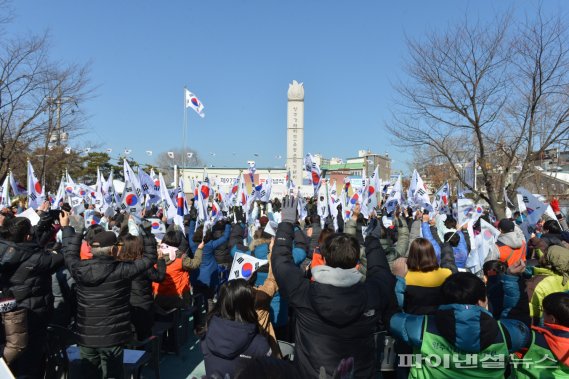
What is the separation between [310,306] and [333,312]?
0.15 meters

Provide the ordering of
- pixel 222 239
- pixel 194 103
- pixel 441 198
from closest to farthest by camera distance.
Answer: pixel 222 239 < pixel 441 198 < pixel 194 103

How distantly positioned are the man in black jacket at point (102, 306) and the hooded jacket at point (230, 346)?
1.22m

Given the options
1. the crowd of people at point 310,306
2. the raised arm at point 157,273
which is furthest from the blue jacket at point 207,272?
the raised arm at point 157,273

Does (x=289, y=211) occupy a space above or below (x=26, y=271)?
above

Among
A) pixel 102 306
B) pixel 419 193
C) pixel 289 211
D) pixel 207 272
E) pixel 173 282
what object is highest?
pixel 289 211

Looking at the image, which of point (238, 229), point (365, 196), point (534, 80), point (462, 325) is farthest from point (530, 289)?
point (534, 80)

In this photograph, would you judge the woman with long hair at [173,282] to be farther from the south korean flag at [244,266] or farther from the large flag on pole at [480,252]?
the large flag on pole at [480,252]

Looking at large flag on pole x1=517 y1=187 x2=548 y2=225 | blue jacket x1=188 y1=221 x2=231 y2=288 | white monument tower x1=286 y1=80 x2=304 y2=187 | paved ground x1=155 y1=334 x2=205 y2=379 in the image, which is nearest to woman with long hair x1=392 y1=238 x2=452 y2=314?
paved ground x1=155 y1=334 x2=205 y2=379

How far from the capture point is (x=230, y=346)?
8.99 ft

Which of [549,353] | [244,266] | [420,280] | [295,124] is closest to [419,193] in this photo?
[244,266]

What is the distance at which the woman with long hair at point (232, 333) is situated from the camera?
275cm

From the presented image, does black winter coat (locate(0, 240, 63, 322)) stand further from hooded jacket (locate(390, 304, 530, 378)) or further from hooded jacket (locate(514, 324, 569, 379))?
hooded jacket (locate(514, 324, 569, 379))

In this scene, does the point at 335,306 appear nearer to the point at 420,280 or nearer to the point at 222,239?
the point at 420,280

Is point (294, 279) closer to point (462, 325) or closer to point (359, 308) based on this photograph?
point (359, 308)
